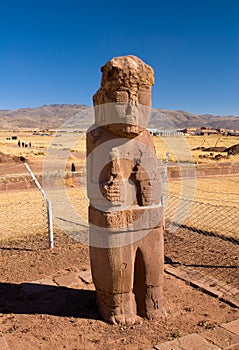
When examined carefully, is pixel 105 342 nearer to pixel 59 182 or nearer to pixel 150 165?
pixel 150 165

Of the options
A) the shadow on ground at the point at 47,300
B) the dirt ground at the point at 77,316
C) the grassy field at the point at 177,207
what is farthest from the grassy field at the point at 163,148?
the shadow on ground at the point at 47,300

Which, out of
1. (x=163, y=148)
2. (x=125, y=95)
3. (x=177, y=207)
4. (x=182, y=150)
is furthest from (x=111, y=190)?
(x=163, y=148)

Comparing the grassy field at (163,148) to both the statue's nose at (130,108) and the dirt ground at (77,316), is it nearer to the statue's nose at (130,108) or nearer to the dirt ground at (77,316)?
the dirt ground at (77,316)

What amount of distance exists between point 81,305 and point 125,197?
1.68 m

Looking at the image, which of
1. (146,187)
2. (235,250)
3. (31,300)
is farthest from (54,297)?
(235,250)

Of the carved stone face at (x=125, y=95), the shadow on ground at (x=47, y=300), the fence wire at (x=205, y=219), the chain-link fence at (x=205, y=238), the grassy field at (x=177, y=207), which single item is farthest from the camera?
the grassy field at (x=177, y=207)

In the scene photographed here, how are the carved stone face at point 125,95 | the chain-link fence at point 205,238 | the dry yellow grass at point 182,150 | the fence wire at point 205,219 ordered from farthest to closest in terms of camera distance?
1. the dry yellow grass at point 182,150
2. the fence wire at point 205,219
3. the chain-link fence at point 205,238
4. the carved stone face at point 125,95

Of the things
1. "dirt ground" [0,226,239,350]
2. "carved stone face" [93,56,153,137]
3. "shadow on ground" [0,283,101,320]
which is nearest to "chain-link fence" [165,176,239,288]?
"dirt ground" [0,226,239,350]

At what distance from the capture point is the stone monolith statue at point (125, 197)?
3910 mm

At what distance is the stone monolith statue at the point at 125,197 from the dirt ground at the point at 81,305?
10.7 inches

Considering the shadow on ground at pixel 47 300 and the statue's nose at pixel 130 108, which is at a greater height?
the statue's nose at pixel 130 108

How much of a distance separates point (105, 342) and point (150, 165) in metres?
1.98

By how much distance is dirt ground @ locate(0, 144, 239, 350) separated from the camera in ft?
13.2

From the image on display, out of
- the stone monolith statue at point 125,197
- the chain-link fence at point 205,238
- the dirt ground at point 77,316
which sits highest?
the stone monolith statue at point 125,197
